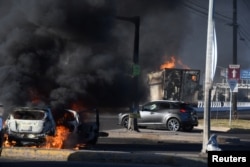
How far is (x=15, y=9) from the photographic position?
20.6m

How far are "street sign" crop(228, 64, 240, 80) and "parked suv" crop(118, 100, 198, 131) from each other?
2688mm

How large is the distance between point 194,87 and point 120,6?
59.4 feet

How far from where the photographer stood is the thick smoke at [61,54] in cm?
→ 1847

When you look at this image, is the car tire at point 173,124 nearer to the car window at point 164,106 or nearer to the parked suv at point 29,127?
the car window at point 164,106

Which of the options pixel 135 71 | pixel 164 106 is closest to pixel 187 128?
pixel 164 106

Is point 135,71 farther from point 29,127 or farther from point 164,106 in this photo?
point 29,127

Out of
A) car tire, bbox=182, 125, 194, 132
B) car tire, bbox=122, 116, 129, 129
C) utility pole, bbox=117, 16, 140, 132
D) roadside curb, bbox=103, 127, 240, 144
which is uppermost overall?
utility pole, bbox=117, 16, 140, 132

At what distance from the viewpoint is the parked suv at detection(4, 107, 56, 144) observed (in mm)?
15266

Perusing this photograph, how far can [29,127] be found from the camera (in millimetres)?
15320

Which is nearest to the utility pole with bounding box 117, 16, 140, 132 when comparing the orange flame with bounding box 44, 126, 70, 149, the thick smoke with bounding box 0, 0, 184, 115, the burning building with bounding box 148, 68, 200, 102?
the thick smoke with bounding box 0, 0, 184, 115

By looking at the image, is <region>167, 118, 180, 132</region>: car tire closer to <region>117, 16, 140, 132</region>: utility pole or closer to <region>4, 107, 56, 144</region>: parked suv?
<region>117, 16, 140, 132</region>: utility pole

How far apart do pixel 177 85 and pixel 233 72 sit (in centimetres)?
1199

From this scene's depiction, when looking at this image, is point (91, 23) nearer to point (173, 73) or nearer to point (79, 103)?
point (79, 103)

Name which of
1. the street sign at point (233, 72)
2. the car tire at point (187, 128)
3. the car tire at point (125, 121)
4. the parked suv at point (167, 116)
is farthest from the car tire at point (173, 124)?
the street sign at point (233, 72)
